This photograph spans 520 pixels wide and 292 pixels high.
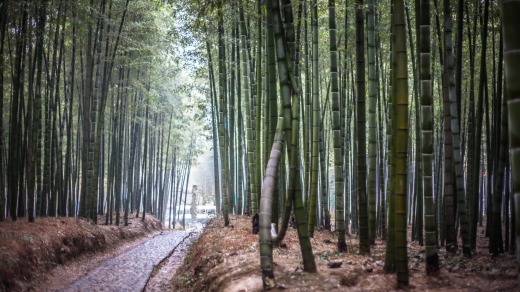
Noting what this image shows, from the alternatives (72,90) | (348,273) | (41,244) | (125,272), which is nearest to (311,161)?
(348,273)

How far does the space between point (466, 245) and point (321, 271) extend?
1.74 meters

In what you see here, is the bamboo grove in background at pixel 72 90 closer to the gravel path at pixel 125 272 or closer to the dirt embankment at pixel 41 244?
the dirt embankment at pixel 41 244

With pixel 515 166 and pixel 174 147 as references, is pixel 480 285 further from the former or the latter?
pixel 174 147

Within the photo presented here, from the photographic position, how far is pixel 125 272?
6215mm

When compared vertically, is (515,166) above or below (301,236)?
above

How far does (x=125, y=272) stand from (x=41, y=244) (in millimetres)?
1196

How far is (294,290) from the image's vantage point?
2.91 meters

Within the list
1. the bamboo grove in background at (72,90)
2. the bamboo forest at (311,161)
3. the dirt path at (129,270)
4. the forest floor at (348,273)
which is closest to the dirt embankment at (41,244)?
the bamboo forest at (311,161)

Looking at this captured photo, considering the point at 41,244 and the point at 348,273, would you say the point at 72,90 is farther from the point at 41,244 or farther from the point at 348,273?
the point at 348,273

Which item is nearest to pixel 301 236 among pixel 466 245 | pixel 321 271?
pixel 321 271

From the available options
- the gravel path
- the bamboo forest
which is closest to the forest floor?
the bamboo forest

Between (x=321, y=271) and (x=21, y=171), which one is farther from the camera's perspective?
(x=21, y=171)

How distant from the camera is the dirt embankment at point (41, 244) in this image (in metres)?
4.96

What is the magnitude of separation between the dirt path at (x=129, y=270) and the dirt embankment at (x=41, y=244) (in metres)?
0.35
